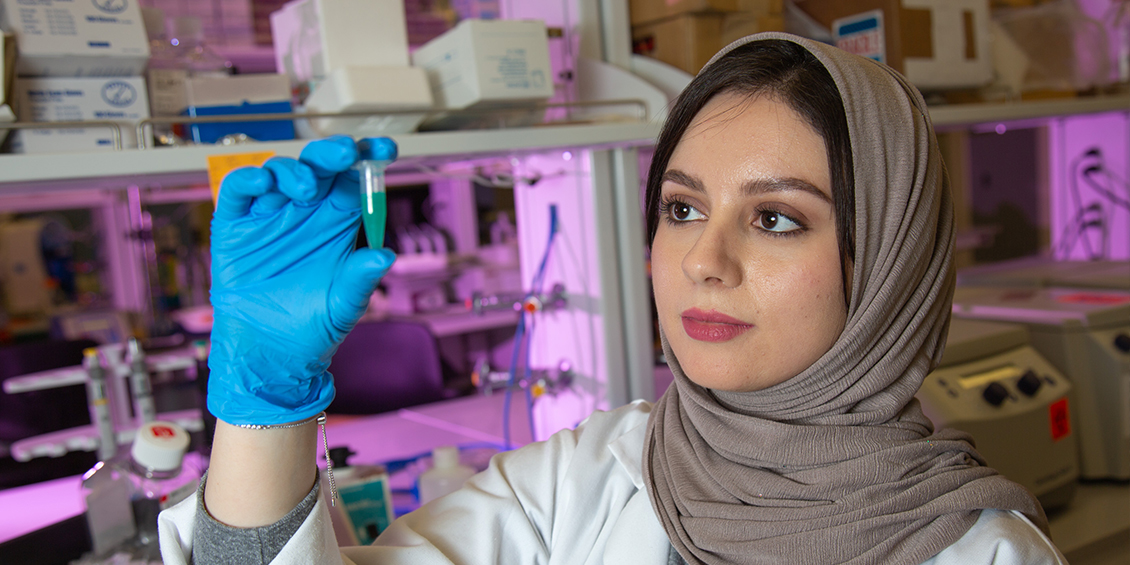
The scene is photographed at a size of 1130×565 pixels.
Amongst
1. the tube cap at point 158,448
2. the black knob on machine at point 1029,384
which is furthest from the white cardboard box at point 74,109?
the black knob on machine at point 1029,384

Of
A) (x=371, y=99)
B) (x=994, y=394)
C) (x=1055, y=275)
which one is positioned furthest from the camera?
(x=1055, y=275)

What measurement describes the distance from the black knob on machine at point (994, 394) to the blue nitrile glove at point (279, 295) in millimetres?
1220

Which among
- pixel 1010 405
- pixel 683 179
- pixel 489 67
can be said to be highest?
pixel 489 67

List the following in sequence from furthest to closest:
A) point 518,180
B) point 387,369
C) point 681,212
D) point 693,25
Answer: point 387,369 → point 518,180 → point 693,25 → point 681,212

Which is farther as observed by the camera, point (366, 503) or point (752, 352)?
point (366, 503)

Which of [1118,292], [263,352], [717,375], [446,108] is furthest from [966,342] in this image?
[263,352]

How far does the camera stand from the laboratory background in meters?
1.17

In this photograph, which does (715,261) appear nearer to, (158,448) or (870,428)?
(870,428)

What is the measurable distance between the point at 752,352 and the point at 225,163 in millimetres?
759

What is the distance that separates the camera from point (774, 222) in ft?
2.98

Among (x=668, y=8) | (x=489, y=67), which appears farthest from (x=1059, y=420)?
(x=489, y=67)

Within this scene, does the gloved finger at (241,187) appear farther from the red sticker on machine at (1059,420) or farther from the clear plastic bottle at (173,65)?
the red sticker on machine at (1059,420)

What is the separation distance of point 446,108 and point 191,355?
0.76 metres

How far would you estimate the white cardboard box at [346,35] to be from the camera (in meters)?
1.27
